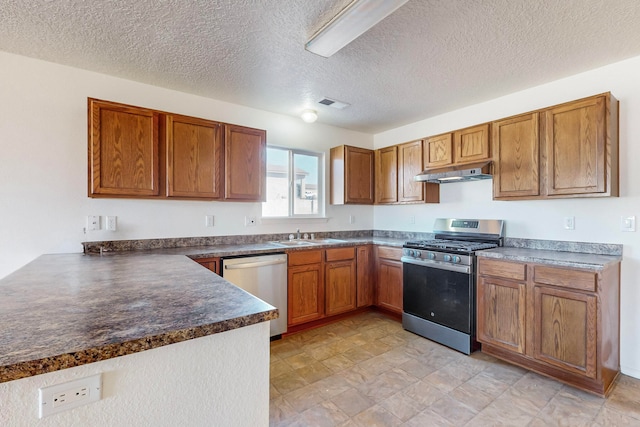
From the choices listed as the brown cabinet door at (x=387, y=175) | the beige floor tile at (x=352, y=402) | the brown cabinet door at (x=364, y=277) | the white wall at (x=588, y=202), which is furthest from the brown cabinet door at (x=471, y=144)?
the beige floor tile at (x=352, y=402)

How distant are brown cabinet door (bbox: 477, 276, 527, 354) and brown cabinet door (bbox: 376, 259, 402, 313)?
949mm

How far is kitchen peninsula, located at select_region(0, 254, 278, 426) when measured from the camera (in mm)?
733

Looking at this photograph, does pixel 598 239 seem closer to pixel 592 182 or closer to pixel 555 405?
pixel 592 182

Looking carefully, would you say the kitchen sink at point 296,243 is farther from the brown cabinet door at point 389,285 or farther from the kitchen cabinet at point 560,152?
the kitchen cabinet at point 560,152

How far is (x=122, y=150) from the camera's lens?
8.16 ft

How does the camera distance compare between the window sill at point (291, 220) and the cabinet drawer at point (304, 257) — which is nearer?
the cabinet drawer at point (304, 257)

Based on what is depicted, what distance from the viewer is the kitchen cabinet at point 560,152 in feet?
7.52

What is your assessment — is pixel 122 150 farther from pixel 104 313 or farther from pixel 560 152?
pixel 560 152

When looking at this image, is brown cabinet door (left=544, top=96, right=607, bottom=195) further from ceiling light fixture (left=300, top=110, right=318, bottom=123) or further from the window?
the window

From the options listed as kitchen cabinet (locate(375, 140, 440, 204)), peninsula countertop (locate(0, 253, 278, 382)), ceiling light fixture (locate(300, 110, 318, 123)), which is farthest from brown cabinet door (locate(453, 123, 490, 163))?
peninsula countertop (locate(0, 253, 278, 382))

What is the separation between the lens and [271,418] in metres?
1.86

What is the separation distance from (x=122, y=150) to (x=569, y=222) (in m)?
3.97

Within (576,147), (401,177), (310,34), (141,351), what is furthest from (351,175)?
(141,351)

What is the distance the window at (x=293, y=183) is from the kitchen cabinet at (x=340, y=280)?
83cm
